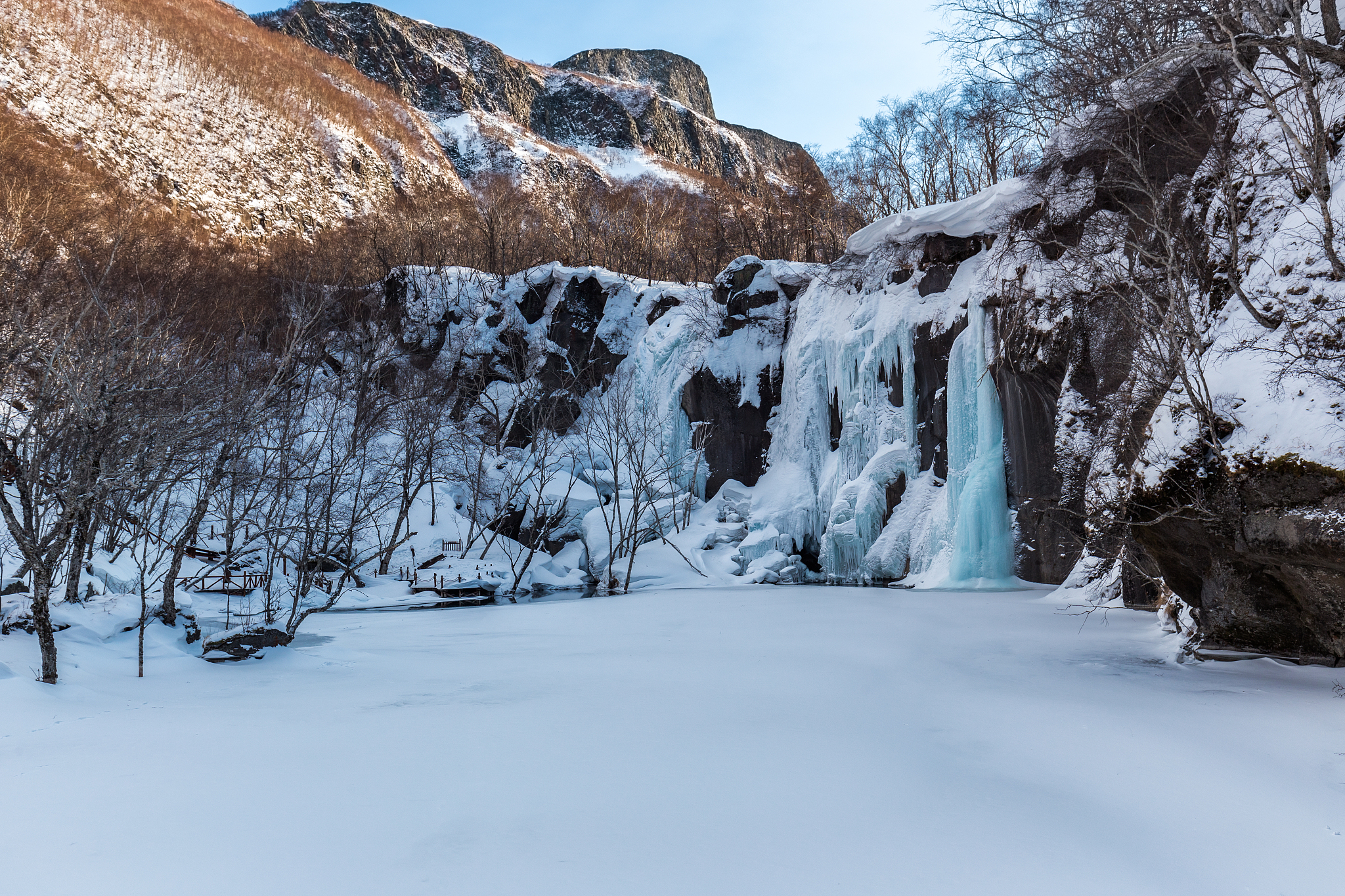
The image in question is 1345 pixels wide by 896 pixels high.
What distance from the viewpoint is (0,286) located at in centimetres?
1425

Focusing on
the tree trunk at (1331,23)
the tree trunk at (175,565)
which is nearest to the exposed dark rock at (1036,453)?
the tree trunk at (1331,23)

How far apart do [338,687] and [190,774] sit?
2610 mm

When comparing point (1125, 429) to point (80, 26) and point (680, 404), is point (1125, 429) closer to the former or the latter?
point (680, 404)

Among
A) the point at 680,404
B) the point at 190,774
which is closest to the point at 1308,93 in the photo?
the point at 190,774

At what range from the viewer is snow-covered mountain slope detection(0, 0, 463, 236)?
112 ft

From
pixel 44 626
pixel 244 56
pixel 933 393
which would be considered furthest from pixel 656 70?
pixel 44 626

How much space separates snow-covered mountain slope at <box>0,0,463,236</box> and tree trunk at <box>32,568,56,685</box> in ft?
118

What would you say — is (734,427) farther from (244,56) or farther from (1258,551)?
(244,56)

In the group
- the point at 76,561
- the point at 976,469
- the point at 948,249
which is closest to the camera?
the point at 76,561

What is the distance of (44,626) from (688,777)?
5.67m

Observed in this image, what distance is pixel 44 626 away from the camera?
611 cm

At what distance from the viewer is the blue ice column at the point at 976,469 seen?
13.6 meters

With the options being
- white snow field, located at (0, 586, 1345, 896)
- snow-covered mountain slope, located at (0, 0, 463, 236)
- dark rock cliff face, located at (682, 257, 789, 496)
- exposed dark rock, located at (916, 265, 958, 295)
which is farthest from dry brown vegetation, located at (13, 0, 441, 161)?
white snow field, located at (0, 586, 1345, 896)

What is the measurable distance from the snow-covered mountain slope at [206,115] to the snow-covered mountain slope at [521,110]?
8.52 m
